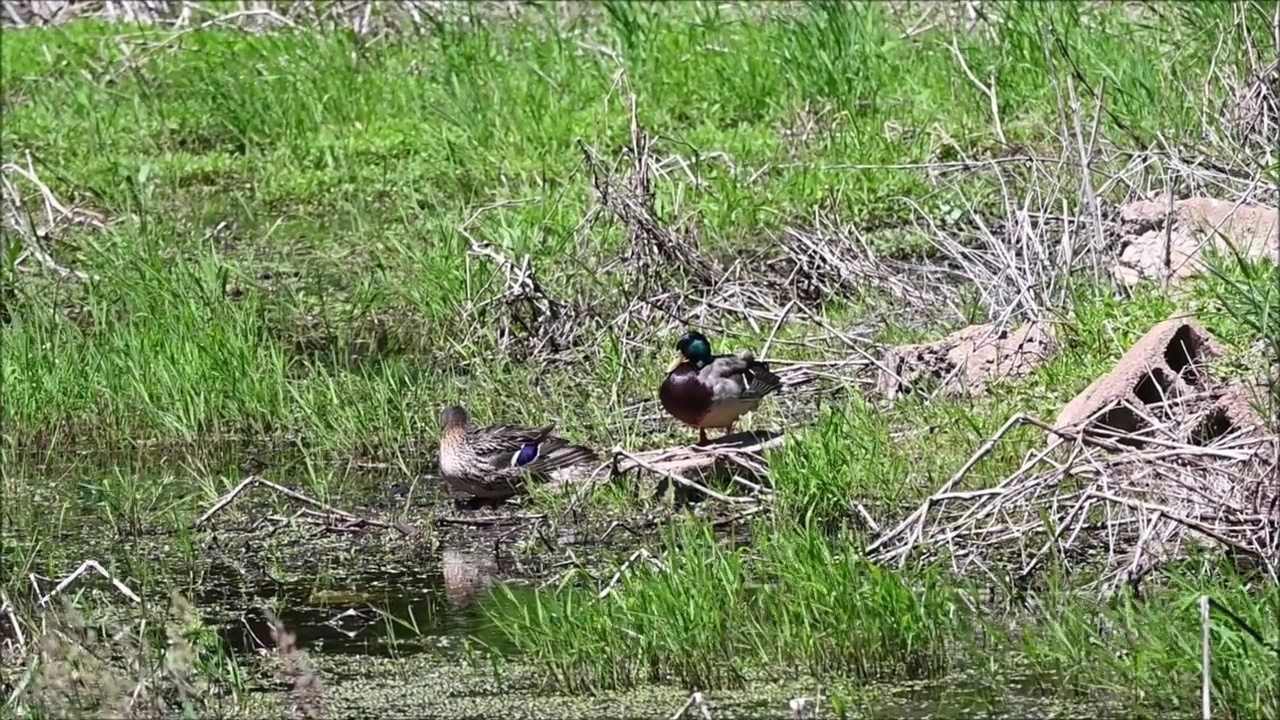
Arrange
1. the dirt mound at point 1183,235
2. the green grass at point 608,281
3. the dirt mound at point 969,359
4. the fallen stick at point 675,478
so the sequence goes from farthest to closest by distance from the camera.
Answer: the dirt mound at point 1183,235, the dirt mound at point 969,359, the fallen stick at point 675,478, the green grass at point 608,281

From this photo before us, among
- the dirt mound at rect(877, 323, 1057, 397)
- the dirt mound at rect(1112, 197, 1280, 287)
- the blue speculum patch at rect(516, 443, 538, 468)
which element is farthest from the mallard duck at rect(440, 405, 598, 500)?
the dirt mound at rect(1112, 197, 1280, 287)

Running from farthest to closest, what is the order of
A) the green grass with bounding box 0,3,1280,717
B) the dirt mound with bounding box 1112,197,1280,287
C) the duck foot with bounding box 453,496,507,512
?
the dirt mound with bounding box 1112,197,1280,287 → the duck foot with bounding box 453,496,507,512 → the green grass with bounding box 0,3,1280,717

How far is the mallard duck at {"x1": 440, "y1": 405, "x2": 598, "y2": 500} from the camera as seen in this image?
7.21 meters

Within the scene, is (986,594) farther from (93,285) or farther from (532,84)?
(532,84)

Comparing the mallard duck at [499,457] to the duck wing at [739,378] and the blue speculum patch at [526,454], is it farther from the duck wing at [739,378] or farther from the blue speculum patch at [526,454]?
the duck wing at [739,378]

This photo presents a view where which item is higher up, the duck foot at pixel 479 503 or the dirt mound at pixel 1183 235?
the dirt mound at pixel 1183 235

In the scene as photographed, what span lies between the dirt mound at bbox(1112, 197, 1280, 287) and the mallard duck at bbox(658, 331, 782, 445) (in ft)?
5.01

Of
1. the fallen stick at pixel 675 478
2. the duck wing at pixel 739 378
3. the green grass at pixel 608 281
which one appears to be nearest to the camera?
the green grass at pixel 608 281

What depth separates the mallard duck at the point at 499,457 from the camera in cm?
721

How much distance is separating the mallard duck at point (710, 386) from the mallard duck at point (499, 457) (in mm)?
351

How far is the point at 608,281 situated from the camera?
884cm

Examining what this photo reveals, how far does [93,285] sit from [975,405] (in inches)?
150

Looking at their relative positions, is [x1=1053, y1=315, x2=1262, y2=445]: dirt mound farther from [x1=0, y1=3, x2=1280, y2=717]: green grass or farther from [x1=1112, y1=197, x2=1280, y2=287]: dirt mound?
[x1=1112, y1=197, x2=1280, y2=287]: dirt mound

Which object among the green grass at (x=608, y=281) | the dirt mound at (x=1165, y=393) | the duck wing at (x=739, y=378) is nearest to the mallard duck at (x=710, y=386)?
the duck wing at (x=739, y=378)
